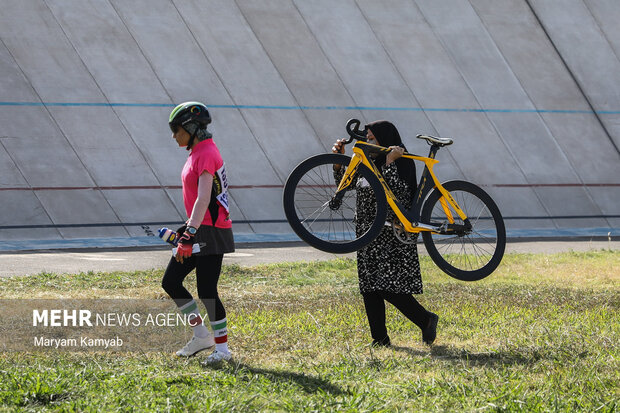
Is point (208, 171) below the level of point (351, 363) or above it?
above

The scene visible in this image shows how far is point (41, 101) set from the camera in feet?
56.7

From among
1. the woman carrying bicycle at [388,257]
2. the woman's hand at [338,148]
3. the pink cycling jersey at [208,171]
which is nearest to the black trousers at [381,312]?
the woman carrying bicycle at [388,257]

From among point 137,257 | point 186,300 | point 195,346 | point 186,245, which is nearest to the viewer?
point 186,245

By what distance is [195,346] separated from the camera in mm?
5738

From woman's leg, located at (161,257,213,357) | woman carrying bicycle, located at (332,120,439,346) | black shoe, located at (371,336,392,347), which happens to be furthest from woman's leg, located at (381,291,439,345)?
woman's leg, located at (161,257,213,357)

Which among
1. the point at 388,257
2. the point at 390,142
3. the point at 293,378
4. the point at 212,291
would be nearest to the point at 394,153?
the point at 390,142

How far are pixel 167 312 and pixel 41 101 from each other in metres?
11.1

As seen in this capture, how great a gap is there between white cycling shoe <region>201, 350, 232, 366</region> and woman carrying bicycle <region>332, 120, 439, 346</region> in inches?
50.9

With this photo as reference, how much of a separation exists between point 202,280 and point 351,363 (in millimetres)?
1203

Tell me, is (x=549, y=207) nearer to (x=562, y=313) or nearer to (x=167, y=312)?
(x=562, y=313)

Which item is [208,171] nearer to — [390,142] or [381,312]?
[390,142]

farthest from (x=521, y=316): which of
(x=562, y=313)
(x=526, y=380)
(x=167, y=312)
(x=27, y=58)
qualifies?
(x=27, y=58)

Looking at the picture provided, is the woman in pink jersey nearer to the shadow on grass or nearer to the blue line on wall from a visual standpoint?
the shadow on grass

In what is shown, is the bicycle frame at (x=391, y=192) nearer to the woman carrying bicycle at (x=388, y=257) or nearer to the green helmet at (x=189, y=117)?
the woman carrying bicycle at (x=388, y=257)
